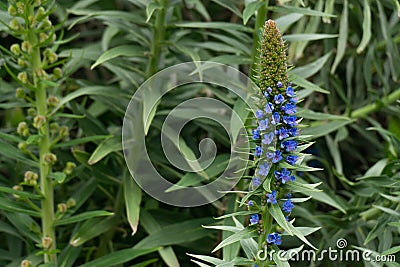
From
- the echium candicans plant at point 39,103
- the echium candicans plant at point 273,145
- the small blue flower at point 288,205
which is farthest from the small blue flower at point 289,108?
the echium candicans plant at point 39,103

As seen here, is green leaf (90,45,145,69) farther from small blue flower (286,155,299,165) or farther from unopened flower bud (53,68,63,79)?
small blue flower (286,155,299,165)

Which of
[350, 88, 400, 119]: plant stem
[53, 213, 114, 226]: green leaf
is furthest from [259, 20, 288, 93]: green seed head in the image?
[350, 88, 400, 119]: plant stem

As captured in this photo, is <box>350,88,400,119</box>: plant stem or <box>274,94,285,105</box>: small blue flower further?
<box>350,88,400,119</box>: plant stem

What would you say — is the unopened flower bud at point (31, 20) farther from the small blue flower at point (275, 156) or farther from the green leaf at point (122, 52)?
the small blue flower at point (275, 156)

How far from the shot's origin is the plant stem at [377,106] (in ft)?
4.28

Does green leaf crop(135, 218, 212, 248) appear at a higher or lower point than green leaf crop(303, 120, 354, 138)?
lower

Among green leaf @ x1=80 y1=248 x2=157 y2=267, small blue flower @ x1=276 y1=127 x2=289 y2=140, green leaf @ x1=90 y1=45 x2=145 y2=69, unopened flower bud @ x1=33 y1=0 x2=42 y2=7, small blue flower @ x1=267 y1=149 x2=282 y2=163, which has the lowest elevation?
green leaf @ x1=80 y1=248 x2=157 y2=267

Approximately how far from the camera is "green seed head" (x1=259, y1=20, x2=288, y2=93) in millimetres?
667

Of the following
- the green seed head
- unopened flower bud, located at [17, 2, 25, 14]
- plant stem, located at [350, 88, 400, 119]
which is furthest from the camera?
plant stem, located at [350, 88, 400, 119]

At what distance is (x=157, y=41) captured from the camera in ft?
3.83

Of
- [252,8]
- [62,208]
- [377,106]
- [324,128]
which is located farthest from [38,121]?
[377,106]

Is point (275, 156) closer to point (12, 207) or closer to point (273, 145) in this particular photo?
point (273, 145)

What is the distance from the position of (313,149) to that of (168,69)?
1.76 ft

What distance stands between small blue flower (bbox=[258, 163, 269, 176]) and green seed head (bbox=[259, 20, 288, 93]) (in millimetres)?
84
